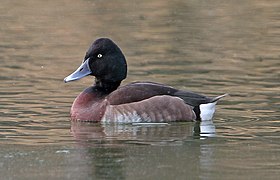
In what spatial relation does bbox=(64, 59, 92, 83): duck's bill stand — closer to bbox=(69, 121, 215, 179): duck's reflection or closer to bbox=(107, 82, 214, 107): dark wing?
bbox=(107, 82, 214, 107): dark wing

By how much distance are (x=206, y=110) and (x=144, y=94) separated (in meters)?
0.75

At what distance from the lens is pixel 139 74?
1527cm

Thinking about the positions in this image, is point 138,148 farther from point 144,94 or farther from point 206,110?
point 206,110

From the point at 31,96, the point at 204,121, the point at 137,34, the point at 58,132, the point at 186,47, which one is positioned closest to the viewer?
the point at 58,132

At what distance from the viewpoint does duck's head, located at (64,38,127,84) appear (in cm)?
1234

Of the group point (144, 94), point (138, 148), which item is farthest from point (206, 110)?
point (138, 148)

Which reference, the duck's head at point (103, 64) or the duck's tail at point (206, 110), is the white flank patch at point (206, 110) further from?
the duck's head at point (103, 64)

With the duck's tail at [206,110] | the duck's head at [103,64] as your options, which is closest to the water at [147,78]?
the duck's tail at [206,110]

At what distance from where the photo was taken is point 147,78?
14930 millimetres

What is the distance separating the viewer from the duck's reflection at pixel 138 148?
917cm

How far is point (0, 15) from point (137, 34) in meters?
4.29

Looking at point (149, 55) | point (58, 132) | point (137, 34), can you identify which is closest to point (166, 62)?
point (149, 55)

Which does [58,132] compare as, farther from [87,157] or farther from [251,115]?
[251,115]

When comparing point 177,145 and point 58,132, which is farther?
point 58,132
